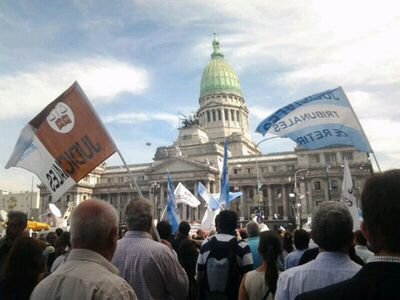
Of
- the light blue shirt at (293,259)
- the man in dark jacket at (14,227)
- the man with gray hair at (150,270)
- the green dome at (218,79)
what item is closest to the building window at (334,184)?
the green dome at (218,79)

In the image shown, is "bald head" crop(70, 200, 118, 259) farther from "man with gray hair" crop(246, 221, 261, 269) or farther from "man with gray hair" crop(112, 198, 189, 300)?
"man with gray hair" crop(246, 221, 261, 269)

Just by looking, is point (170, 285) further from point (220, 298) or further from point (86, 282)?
point (86, 282)

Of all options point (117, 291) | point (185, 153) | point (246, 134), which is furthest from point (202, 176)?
point (117, 291)

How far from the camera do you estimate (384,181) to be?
2.08 metres

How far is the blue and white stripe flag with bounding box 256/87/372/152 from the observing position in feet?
34.6

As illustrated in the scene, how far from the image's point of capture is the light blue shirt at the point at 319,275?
3385 mm

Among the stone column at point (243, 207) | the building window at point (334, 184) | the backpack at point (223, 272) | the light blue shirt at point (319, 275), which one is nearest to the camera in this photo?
the light blue shirt at point (319, 275)

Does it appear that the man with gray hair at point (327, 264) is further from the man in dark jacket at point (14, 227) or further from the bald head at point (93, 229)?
the man in dark jacket at point (14, 227)

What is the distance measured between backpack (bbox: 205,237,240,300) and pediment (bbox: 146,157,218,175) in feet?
209

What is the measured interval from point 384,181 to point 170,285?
3.15 m

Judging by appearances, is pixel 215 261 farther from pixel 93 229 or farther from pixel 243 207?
pixel 243 207

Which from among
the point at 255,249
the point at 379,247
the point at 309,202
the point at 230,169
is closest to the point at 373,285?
the point at 379,247

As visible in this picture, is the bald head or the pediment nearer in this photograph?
the bald head

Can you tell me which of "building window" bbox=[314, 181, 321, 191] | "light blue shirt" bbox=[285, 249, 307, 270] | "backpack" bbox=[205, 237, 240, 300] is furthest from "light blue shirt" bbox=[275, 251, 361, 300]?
"building window" bbox=[314, 181, 321, 191]
